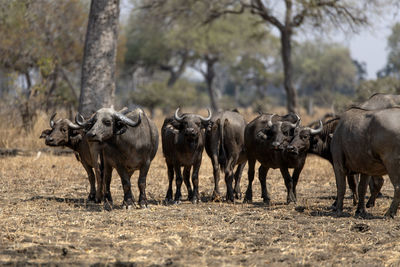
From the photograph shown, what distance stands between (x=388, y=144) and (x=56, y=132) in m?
5.37

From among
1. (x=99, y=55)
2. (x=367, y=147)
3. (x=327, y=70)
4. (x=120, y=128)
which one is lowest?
(x=367, y=147)

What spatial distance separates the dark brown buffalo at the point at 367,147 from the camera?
7.29 meters

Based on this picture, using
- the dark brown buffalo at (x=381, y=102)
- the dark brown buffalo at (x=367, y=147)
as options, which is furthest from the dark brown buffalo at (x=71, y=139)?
the dark brown buffalo at (x=381, y=102)

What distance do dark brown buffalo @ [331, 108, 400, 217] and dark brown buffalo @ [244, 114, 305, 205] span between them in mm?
935

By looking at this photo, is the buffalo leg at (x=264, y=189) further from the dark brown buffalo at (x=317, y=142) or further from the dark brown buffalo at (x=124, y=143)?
the dark brown buffalo at (x=124, y=143)

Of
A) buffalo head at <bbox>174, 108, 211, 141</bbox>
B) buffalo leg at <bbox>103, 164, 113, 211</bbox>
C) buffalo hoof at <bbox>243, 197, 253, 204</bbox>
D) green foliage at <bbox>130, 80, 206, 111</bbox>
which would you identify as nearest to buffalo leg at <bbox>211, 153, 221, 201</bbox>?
buffalo hoof at <bbox>243, 197, 253, 204</bbox>

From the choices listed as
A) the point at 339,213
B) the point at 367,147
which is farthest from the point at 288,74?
the point at 367,147

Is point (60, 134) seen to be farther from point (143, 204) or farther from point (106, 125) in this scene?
point (143, 204)

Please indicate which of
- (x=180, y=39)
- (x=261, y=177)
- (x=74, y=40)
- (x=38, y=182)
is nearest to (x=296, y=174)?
(x=261, y=177)

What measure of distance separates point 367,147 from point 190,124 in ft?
9.25

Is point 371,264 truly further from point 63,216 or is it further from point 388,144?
point 63,216

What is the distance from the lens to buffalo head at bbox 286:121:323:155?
8.78 m

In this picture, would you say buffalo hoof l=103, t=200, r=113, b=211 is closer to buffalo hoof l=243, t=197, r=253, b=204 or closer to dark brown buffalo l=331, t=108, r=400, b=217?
buffalo hoof l=243, t=197, r=253, b=204

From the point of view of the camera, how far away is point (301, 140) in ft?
29.3
